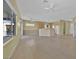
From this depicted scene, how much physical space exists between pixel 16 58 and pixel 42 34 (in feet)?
58.7

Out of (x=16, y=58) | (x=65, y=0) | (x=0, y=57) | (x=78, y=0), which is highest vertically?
(x=65, y=0)

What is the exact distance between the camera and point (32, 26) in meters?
27.3

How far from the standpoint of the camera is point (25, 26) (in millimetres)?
26859

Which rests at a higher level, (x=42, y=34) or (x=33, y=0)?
(x=33, y=0)

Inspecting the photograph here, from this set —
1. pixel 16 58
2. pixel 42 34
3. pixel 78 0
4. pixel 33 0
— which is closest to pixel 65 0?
pixel 33 0

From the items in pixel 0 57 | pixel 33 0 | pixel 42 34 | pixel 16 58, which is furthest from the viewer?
pixel 42 34

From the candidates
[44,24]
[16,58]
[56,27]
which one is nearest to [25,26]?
[44,24]

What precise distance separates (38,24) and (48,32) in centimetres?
510

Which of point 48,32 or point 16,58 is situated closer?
point 16,58

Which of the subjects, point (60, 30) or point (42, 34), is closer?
point (42, 34)

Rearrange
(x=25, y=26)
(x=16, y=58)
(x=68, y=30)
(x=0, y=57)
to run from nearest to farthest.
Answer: (x=0, y=57), (x=16, y=58), (x=68, y=30), (x=25, y=26)

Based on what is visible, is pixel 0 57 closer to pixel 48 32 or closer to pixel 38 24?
pixel 48 32

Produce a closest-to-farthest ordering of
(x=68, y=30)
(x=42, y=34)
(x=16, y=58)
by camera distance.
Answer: (x=16, y=58) < (x=42, y=34) < (x=68, y=30)

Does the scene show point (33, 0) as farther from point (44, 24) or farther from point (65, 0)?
point (44, 24)
